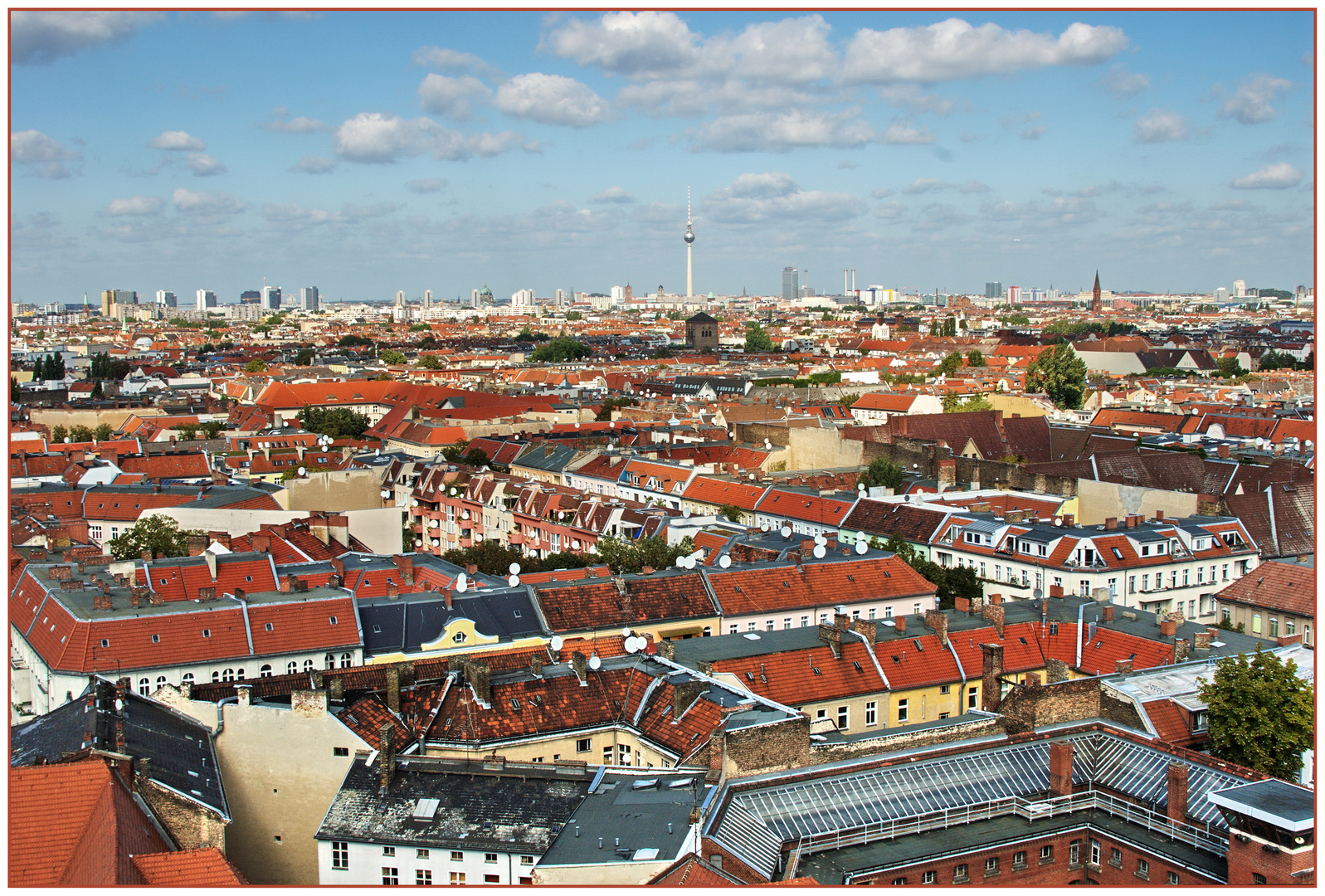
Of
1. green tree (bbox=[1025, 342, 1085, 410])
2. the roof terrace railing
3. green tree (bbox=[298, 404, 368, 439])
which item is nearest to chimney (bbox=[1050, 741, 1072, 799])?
the roof terrace railing

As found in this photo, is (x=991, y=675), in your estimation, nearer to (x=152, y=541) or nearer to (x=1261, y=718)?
(x=1261, y=718)

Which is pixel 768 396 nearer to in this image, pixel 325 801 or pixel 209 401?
pixel 209 401

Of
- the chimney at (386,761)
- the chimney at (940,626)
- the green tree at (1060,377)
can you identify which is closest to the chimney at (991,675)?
the chimney at (940,626)

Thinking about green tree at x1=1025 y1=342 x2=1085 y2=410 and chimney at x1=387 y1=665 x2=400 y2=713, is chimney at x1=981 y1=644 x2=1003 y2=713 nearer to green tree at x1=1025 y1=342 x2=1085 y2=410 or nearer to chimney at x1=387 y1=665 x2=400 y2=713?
chimney at x1=387 y1=665 x2=400 y2=713

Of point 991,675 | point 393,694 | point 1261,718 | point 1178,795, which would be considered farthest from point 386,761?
point 1261,718

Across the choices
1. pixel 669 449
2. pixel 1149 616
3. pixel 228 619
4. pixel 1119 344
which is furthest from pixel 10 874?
pixel 1119 344
